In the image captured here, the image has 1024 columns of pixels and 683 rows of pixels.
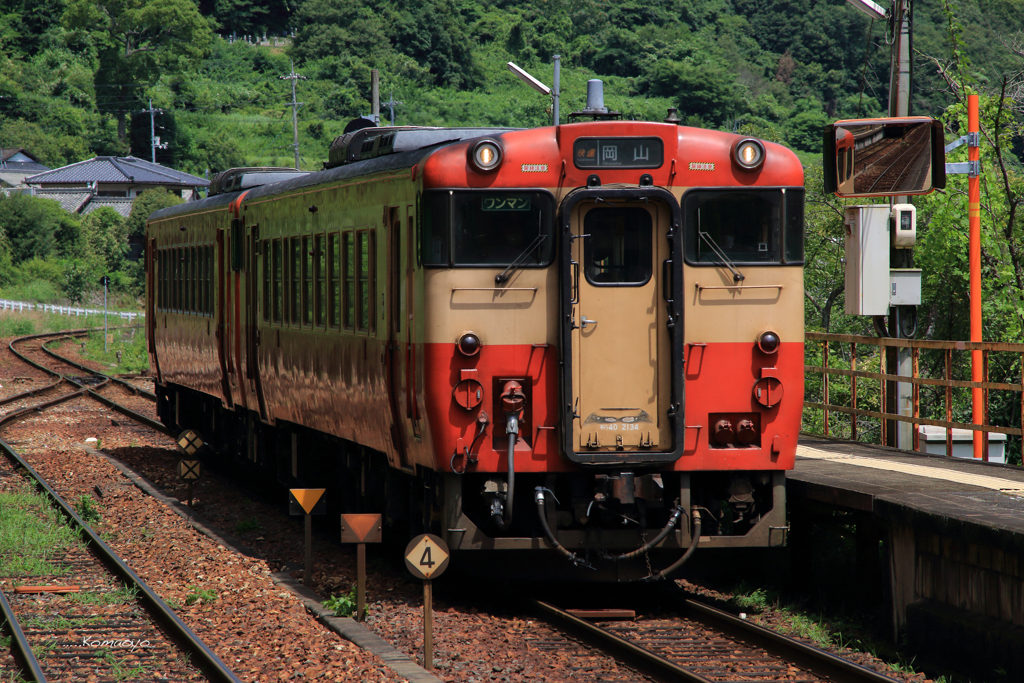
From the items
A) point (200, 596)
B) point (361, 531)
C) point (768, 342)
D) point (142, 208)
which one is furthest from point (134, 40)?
point (768, 342)

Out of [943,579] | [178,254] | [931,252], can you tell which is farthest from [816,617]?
[178,254]

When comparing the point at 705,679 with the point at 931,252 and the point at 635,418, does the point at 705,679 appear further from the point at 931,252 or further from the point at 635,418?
the point at 931,252

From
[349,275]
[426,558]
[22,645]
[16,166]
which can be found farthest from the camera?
[16,166]

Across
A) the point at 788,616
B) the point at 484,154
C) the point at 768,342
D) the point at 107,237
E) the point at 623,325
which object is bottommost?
the point at 788,616

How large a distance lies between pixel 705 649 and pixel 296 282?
18.2 ft

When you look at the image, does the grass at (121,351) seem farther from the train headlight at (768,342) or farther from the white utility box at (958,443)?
the train headlight at (768,342)

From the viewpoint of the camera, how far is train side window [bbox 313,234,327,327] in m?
10.9

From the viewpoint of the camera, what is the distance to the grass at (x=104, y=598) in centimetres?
909

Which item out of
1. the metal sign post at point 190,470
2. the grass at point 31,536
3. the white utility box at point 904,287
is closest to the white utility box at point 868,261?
the white utility box at point 904,287

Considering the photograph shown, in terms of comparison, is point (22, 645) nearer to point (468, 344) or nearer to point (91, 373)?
point (468, 344)

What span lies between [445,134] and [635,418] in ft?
9.45

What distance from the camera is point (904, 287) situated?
11359mm

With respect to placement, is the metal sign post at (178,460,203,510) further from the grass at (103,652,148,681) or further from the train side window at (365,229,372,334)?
the grass at (103,652,148,681)

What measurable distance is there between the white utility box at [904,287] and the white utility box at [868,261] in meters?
0.18
